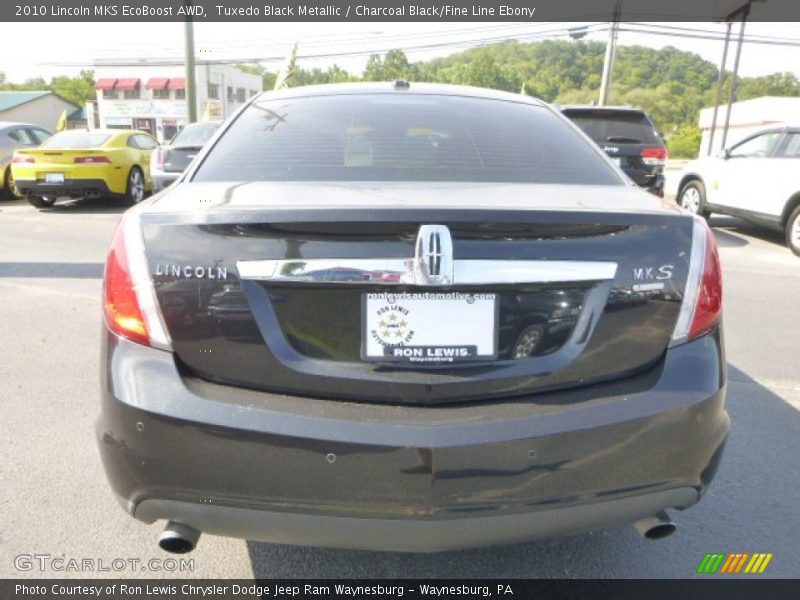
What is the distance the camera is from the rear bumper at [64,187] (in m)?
10.7

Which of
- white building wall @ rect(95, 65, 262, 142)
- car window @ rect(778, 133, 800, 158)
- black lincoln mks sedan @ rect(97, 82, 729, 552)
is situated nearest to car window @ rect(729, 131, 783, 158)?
car window @ rect(778, 133, 800, 158)

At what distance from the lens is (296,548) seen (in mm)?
2238

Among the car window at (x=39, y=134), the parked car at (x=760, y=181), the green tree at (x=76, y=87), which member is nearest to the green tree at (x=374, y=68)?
the green tree at (x=76, y=87)

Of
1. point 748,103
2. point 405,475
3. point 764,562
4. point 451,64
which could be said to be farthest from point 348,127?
point 451,64

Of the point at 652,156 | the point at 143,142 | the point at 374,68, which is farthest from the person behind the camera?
the point at 374,68

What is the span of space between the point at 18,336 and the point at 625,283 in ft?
14.2

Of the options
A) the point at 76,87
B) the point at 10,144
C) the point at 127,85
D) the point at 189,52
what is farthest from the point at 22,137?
the point at 76,87

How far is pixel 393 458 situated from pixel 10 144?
13.8m

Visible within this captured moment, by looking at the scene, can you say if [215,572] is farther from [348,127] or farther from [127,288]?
[348,127]

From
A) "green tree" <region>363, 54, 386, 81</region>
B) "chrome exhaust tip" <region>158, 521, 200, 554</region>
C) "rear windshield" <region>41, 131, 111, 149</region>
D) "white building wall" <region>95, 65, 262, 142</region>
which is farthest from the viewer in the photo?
"green tree" <region>363, 54, 386, 81</region>

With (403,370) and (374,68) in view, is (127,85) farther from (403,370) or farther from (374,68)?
(403,370)

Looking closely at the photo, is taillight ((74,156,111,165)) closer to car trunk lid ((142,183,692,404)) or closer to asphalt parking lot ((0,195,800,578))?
asphalt parking lot ((0,195,800,578))

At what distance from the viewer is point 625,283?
1613 mm

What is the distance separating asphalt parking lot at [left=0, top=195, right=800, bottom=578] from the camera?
2.15m
